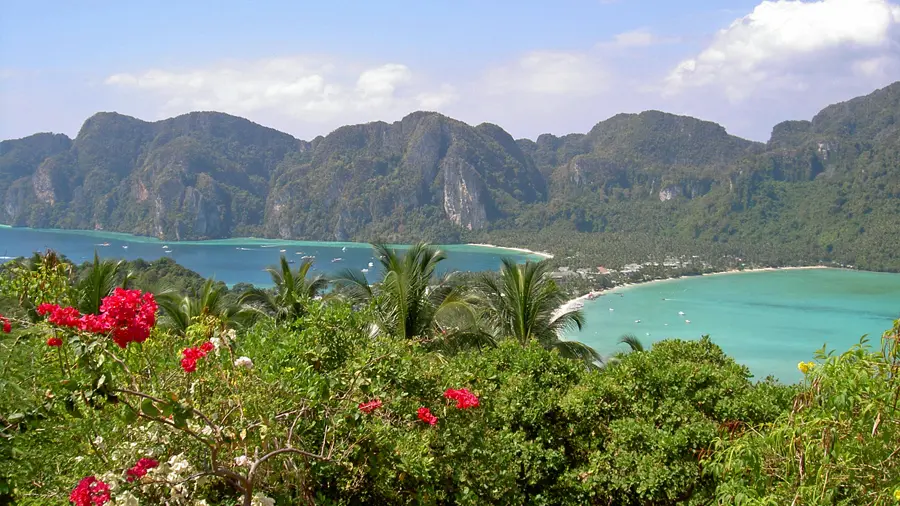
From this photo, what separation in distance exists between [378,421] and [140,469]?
1.32 m

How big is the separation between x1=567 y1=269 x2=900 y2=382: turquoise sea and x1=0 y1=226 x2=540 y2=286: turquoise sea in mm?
19300

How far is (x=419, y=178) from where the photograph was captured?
127 m

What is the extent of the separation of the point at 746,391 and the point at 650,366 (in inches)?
31.0

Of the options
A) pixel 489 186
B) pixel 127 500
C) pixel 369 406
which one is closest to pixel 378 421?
pixel 369 406

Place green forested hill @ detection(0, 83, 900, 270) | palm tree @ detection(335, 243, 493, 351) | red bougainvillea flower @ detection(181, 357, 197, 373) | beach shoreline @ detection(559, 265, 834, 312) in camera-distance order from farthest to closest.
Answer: green forested hill @ detection(0, 83, 900, 270) → beach shoreline @ detection(559, 265, 834, 312) → palm tree @ detection(335, 243, 493, 351) → red bougainvillea flower @ detection(181, 357, 197, 373)

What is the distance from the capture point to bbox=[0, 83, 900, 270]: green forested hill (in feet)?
314


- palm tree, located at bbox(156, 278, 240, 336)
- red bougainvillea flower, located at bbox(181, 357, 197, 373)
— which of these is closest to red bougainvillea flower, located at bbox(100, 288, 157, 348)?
red bougainvillea flower, located at bbox(181, 357, 197, 373)

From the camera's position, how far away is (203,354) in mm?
2938

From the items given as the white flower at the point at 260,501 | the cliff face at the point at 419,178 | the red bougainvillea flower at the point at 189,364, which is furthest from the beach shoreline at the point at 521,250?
the white flower at the point at 260,501

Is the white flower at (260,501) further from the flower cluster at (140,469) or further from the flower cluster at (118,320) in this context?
the flower cluster at (118,320)

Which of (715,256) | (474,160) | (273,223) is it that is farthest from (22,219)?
(715,256)

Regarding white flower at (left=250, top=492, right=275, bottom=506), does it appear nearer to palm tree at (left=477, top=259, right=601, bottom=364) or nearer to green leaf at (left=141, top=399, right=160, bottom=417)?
green leaf at (left=141, top=399, right=160, bottom=417)

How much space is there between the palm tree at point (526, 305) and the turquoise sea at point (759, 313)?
29.3 metres

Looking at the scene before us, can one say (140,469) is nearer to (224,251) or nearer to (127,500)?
(127,500)
